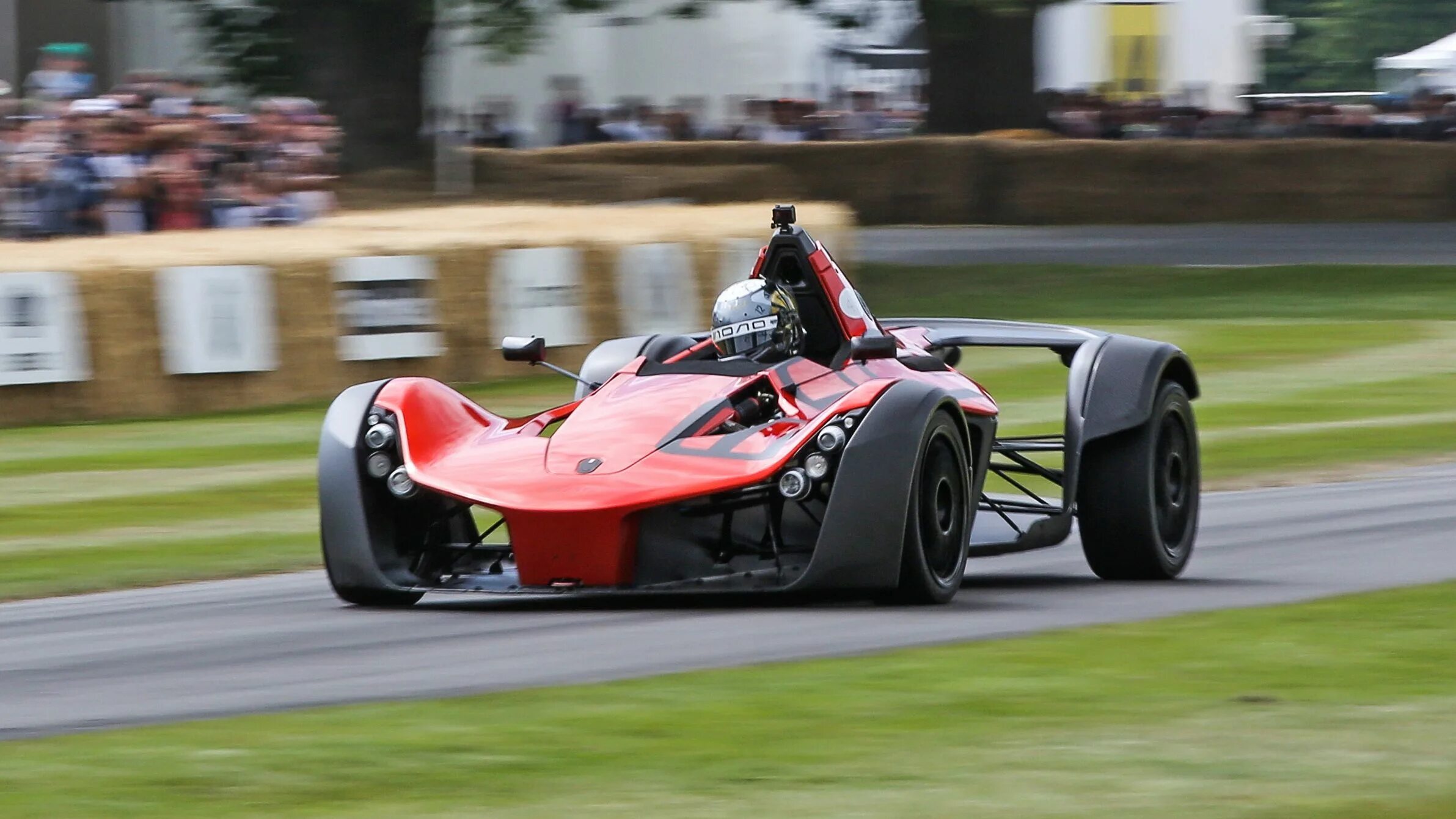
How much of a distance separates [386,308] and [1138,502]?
8.93m

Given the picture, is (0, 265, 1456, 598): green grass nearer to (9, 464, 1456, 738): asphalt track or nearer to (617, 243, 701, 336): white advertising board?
(617, 243, 701, 336): white advertising board

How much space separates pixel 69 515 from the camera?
38.3 ft

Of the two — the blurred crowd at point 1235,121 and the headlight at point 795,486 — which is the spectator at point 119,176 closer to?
the headlight at point 795,486

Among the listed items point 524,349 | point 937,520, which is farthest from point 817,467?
point 524,349

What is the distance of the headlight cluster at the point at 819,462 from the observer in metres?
7.52

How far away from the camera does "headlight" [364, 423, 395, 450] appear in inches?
318

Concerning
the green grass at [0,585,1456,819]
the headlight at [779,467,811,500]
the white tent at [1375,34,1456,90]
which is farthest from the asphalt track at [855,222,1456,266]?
the green grass at [0,585,1456,819]

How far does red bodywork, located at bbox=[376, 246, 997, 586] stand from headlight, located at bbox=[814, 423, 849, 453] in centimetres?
7

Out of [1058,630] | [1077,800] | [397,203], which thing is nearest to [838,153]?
[397,203]

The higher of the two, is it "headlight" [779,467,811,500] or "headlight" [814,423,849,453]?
"headlight" [814,423,849,453]

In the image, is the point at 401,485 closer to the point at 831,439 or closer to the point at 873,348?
the point at 831,439

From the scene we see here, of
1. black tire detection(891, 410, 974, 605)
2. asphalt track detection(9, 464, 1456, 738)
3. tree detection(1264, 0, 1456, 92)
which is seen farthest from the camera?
tree detection(1264, 0, 1456, 92)

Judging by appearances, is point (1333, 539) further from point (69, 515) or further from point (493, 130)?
point (493, 130)

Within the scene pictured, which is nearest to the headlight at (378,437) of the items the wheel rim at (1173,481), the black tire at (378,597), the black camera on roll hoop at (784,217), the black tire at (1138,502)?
the black tire at (378,597)
